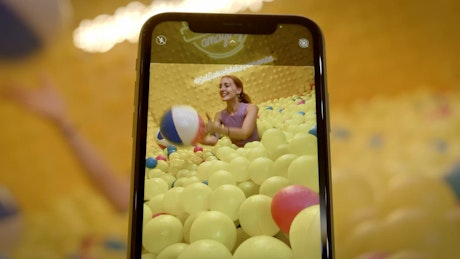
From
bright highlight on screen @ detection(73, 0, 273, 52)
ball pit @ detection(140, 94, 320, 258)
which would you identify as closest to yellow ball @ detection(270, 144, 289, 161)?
ball pit @ detection(140, 94, 320, 258)

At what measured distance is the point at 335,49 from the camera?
0.52 metres

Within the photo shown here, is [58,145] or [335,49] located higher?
[335,49]

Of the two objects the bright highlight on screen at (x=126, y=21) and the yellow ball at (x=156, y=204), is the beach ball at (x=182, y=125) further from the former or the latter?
the bright highlight on screen at (x=126, y=21)

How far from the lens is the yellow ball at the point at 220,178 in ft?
1.21

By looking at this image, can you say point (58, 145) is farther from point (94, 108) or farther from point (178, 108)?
point (178, 108)

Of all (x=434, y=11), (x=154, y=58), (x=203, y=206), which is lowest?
(x=203, y=206)

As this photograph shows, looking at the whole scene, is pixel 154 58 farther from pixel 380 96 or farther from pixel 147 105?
pixel 380 96

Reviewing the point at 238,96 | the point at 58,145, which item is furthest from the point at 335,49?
the point at 58,145

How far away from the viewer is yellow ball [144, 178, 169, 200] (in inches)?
14.1

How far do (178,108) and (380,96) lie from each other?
0.78 feet

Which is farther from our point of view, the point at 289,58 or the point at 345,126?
the point at 345,126

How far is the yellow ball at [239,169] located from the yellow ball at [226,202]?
0.05 feet

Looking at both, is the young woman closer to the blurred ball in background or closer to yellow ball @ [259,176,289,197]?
yellow ball @ [259,176,289,197]

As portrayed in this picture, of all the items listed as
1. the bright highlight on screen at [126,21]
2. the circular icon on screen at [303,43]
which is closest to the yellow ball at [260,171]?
the circular icon on screen at [303,43]
